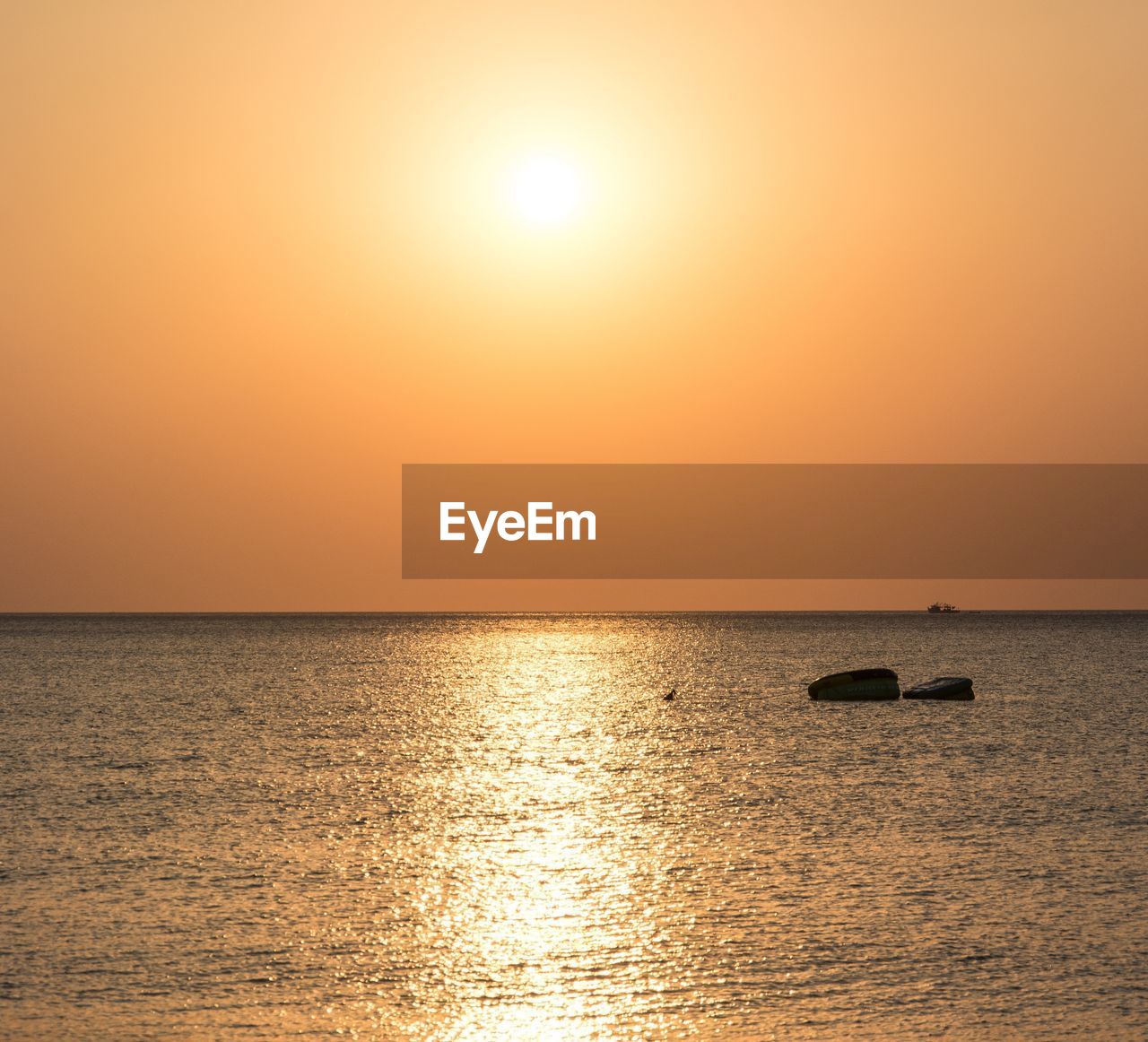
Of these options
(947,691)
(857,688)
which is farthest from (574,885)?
(947,691)

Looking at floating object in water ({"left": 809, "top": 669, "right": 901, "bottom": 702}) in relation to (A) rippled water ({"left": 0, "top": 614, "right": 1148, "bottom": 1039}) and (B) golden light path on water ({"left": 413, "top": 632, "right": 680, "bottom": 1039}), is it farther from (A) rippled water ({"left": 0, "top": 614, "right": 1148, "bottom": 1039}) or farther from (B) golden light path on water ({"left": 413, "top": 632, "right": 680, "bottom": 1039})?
(B) golden light path on water ({"left": 413, "top": 632, "right": 680, "bottom": 1039})

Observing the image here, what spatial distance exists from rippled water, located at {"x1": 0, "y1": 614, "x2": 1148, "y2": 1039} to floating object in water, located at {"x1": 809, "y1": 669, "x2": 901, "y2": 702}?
24.5 m

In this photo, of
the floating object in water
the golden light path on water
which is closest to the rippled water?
the golden light path on water

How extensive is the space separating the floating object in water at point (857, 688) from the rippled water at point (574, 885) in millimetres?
24476

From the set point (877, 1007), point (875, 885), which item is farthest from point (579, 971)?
point (875, 885)

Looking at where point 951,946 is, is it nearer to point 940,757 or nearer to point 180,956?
point 180,956

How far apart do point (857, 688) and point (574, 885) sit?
252 ft

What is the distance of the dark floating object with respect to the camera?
362 feet

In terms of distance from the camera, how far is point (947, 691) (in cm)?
11050

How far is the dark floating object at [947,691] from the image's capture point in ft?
362

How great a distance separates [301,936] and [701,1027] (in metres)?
10.7

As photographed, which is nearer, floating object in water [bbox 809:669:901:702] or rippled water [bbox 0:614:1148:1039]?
rippled water [bbox 0:614:1148:1039]

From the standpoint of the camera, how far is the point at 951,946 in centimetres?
2952

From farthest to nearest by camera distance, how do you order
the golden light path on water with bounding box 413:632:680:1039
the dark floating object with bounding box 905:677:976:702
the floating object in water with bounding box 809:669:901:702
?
the dark floating object with bounding box 905:677:976:702 → the floating object in water with bounding box 809:669:901:702 → the golden light path on water with bounding box 413:632:680:1039
